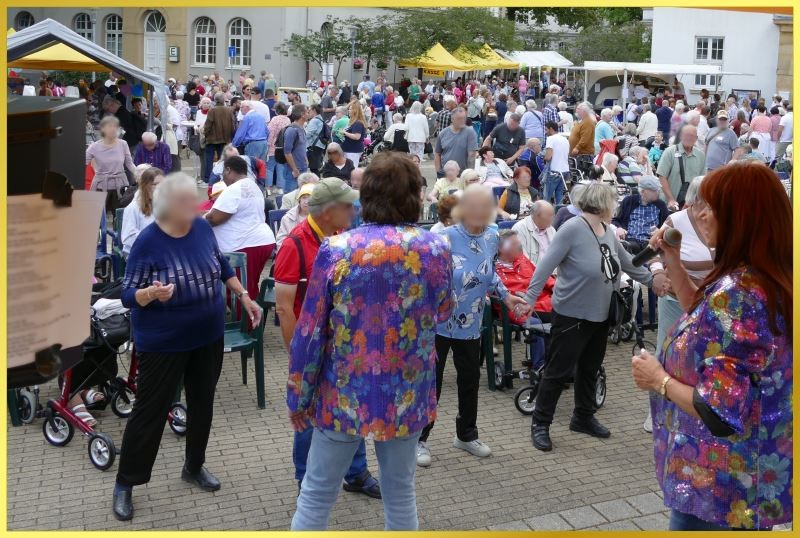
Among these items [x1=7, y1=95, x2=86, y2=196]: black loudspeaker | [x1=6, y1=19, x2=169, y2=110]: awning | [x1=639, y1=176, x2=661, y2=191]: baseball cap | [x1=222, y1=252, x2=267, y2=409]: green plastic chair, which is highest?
[x1=6, y1=19, x2=169, y2=110]: awning

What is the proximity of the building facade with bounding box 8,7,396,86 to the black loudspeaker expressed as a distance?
37.3 m

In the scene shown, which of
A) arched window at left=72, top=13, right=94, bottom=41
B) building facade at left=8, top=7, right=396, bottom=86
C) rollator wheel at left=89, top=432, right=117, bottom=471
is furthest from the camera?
building facade at left=8, top=7, right=396, bottom=86

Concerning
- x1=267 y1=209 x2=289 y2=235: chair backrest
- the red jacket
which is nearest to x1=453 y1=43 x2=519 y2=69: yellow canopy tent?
x1=267 y1=209 x2=289 y2=235: chair backrest

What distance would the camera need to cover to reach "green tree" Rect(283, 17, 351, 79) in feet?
125

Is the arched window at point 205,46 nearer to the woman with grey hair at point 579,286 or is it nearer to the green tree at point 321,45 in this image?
the green tree at point 321,45

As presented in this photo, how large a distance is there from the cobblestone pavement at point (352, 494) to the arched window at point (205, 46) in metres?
35.7

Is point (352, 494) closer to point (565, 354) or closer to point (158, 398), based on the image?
point (158, 398)

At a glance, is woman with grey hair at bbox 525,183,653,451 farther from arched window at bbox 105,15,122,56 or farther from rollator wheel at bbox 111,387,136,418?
arched window at bbox 105,15,122,56

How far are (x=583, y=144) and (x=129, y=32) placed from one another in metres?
27.6

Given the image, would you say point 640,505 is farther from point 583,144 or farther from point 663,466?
point 583,144

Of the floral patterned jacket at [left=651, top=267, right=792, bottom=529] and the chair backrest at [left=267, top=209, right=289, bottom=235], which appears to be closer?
the floral patterned jacket at [left=651, top=267, right=792, bottom=529]

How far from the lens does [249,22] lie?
4141 cm

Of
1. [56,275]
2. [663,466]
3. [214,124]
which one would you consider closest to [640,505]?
[663,466]

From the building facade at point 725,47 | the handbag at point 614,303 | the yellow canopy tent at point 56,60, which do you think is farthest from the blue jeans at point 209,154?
the building facade at point 725,47
